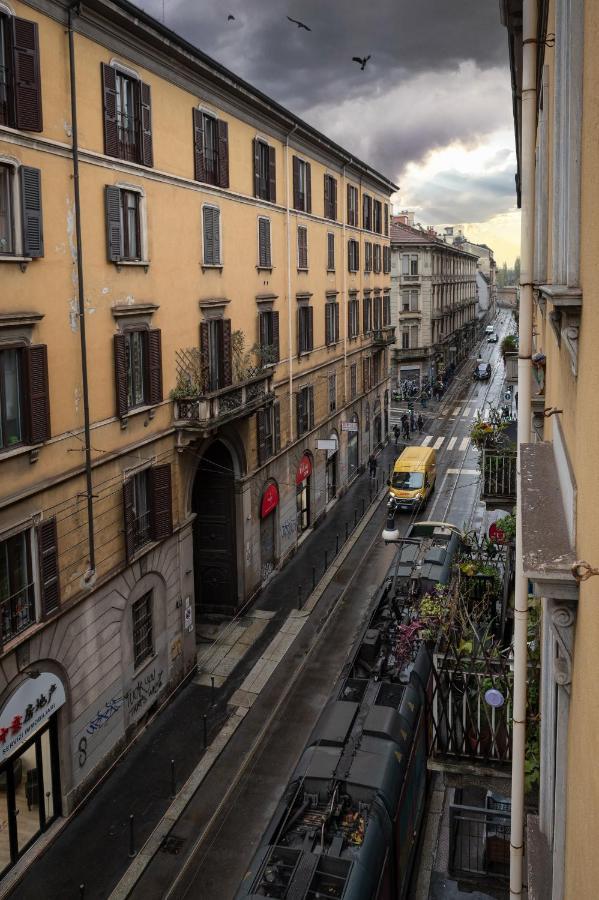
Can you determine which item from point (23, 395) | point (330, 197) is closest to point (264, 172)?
point (330, 197)

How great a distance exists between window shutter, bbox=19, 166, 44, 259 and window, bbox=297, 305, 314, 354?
65.1 ft

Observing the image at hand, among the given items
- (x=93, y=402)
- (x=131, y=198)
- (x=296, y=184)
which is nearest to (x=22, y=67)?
(x=131, y=198)

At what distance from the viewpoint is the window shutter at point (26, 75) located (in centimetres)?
1545

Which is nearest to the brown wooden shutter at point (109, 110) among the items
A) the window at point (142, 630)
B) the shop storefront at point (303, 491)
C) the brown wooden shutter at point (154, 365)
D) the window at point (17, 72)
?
the window at point (17, 72)

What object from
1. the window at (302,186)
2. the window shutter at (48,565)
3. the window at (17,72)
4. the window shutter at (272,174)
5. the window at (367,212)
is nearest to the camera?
the window at (17,72)

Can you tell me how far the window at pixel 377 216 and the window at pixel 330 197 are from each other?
35.1ft

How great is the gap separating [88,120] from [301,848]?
15677mm

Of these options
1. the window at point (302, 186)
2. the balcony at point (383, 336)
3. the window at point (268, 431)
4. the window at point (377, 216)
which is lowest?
the window at point (268, 431)

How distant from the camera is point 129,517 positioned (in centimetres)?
2041

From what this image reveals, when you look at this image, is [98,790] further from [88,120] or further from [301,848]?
[88,120]

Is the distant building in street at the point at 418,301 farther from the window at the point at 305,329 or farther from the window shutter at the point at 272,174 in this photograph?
the window shutter at the point at 272,174

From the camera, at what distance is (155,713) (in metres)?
22.4

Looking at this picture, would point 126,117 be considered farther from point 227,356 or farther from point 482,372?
point 482,372

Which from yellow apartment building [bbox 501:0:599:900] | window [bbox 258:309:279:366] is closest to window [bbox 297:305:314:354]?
window [bbox 258:309:279:366]
